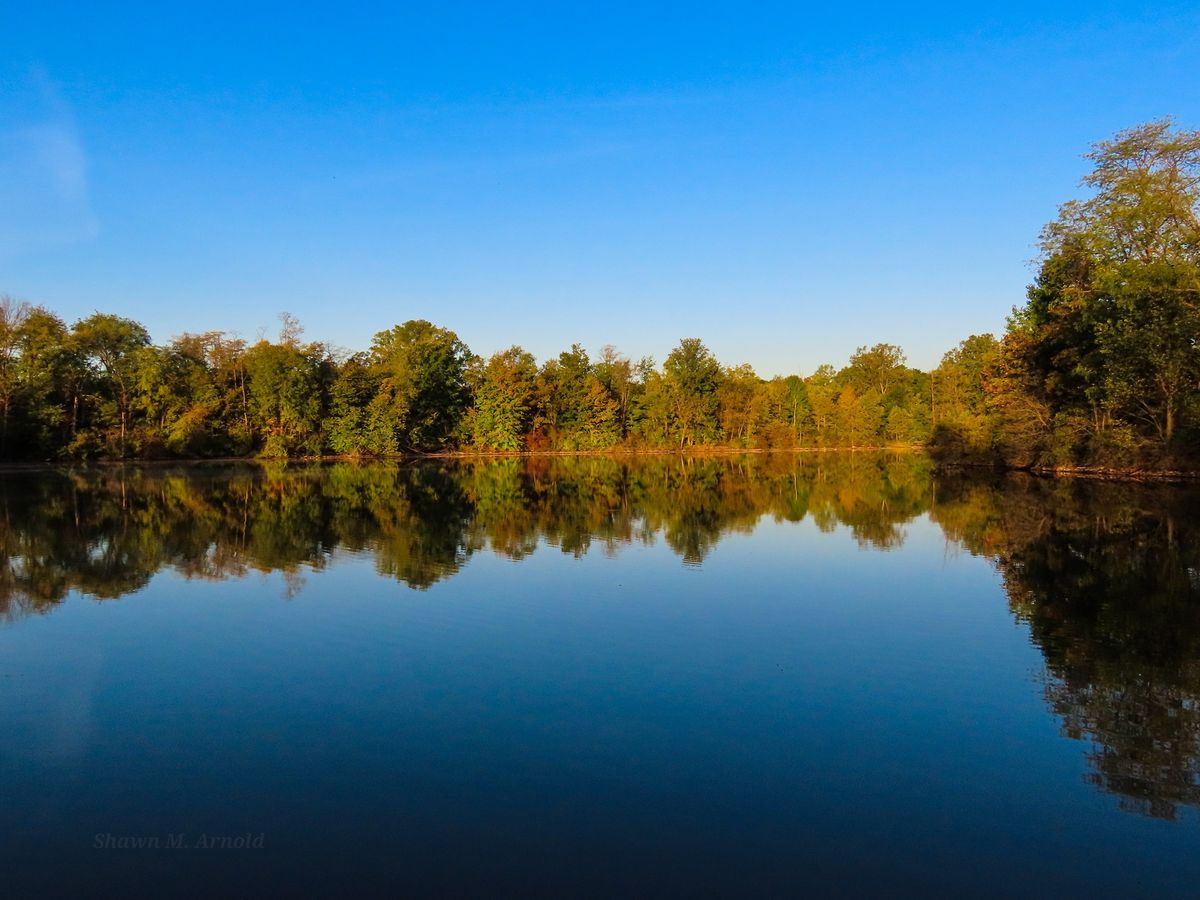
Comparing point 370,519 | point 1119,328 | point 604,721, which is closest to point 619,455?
point 1119,328

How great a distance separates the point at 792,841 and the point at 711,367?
231ft

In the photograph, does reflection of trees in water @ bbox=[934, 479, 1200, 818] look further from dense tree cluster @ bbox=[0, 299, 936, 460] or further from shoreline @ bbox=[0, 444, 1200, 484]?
dense tree cluster @ bbox=[0, 299, 936, 460]

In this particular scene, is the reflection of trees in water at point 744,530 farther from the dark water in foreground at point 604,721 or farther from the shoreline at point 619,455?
the shoreline at point 619,455

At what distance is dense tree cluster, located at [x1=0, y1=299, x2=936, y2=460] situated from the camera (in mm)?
51562

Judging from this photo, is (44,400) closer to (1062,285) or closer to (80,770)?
(80,770)

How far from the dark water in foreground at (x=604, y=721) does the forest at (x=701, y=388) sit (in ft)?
52.0

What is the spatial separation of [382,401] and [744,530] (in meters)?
49.8

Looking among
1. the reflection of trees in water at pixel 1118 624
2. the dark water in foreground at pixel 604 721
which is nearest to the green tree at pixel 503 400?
the reflection of trees in water at pixel 1118 624

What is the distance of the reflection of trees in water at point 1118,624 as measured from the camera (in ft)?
17.9

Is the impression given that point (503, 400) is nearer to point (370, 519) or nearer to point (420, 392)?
point (420, 392)

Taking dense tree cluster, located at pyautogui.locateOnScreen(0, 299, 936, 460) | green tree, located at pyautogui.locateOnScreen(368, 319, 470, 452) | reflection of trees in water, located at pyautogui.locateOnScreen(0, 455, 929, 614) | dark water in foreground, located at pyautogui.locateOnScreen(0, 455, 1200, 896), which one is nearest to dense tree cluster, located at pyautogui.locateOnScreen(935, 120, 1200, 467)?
reflection of trees in water, located at pyautogui.locateOnScreen(0, 455, 929, 614)

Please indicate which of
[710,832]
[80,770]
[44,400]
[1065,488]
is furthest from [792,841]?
[44,400]

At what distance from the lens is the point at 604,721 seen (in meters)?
6.26

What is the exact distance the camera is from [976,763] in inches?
215
